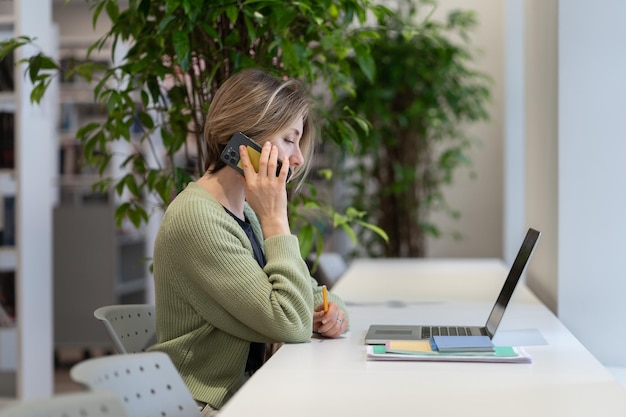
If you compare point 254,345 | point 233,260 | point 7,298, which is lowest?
point 7,298

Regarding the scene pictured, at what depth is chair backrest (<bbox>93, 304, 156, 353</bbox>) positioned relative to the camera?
226 centimetres

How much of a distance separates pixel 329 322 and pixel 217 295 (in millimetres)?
383

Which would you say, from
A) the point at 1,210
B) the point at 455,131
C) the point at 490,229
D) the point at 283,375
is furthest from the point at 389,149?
the point at 283,375

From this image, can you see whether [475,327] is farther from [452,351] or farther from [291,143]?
[291,143]

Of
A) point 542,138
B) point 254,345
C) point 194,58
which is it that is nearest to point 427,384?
point 254,345

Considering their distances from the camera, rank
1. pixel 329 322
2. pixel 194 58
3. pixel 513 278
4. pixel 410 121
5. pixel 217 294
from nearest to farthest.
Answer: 1. pixel 217 294
2. pixel 513 278
3. pixel 329 322
4. pixel 194 58
5. pixel 410 121

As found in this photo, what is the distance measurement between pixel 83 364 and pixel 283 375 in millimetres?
434

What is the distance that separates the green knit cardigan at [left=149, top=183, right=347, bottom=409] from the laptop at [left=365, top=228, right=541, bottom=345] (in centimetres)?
24

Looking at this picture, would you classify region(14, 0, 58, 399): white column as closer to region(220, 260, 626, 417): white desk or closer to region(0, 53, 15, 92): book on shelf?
region(0, 53, 15, 92): book on shelf

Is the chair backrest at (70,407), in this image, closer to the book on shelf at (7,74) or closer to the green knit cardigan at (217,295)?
the green knit cardigan at (217,295)

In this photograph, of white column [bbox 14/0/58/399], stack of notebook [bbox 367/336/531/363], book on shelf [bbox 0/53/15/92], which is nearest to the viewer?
stack of notebook [bbox 367/336/531/363]

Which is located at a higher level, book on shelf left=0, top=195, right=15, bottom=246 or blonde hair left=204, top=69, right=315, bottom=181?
blonde hair left=204, top=69, right=315, bottom=181

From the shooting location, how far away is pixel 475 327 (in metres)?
2.34

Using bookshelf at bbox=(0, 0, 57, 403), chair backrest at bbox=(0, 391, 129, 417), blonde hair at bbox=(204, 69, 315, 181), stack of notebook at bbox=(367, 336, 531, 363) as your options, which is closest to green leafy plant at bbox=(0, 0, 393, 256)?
blonde hair at bbox=(204, 69, 315, 181)
